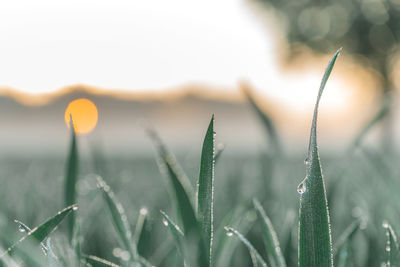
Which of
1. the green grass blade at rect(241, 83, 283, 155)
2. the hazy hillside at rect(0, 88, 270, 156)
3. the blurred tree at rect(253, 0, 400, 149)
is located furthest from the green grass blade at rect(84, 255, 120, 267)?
the blurred tree at rect(253, 0, 400, 149)

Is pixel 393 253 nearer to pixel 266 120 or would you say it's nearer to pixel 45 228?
pixel 45 228

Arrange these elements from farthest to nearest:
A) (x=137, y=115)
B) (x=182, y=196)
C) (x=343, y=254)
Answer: (x=137, y=115)
(x=343, y=254)
(x=182, y=196)

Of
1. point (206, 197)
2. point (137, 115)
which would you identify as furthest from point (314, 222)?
point (137, 115)

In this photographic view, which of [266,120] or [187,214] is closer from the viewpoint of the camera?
[187,214]

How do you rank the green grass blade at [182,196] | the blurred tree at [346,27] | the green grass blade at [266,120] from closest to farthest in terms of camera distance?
the green grass blade at [182,196] < the green grass blade at [266,120] < the blurred tree at [346,27]

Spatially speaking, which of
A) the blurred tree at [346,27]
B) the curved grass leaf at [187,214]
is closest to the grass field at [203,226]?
the curved grass leaf at [187,214]

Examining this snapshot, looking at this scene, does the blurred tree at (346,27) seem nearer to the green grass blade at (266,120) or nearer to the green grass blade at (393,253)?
the green grass blade at (266,120)
